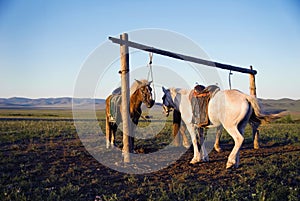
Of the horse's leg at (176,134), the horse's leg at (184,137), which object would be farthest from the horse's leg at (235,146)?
the horse's leg at (184,137)

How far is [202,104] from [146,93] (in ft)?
5.12

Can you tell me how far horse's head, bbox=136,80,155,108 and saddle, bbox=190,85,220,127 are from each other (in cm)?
124

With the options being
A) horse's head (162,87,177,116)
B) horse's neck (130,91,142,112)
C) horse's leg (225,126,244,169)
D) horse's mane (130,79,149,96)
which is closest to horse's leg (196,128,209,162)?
horse's leg (225,126,244,169)

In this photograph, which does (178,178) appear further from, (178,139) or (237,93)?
(178,139)

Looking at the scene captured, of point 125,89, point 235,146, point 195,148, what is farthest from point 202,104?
point 125,89

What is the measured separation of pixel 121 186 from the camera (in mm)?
5621

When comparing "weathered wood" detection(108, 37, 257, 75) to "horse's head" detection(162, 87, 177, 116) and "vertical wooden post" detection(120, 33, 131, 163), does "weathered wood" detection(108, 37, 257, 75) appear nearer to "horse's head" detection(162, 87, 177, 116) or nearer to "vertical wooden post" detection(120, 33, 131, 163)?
"vertical wooden post" detection(120, 33, 131, 163)

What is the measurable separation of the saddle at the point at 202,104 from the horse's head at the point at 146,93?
4.07ft

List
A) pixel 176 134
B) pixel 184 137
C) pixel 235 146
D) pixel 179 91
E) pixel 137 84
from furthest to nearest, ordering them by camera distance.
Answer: pixel 184 137, pixel 176 134, pixel 179 91, pixel 137 84, pixel 235 146

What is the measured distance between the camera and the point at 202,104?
7.85 meters

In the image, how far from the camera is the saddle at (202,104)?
7.80 metres

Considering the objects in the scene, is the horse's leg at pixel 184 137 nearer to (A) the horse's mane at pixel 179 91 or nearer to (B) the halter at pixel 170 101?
(B) the halter at pixel 170 101

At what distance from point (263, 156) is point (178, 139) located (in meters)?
3.07

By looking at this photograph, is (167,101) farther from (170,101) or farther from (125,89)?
(125,89)
